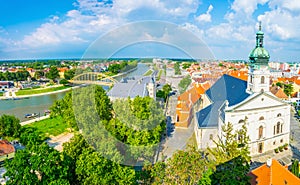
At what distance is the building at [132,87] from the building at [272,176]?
11.0 feet

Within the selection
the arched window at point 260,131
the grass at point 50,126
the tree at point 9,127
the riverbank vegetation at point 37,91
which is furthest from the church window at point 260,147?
the riverbank vegetation at point 37,91

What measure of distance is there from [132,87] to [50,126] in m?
10.5

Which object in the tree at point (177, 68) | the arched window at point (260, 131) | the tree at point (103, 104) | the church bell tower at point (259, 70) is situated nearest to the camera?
the tree at point (177, 68)

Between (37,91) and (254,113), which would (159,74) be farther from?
(37,91)

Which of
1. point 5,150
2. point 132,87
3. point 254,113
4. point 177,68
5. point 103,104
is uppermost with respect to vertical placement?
point 177,68

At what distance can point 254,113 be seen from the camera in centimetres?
970

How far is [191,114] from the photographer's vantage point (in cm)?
820

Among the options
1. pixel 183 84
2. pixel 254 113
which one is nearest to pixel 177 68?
pixel 183 84

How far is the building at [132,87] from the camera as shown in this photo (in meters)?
5.34

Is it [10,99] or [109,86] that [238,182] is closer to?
[109,86]

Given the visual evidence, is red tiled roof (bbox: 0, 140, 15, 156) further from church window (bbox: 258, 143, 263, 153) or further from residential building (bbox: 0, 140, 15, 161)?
church window (bbox: 258, 143, 263, 153)

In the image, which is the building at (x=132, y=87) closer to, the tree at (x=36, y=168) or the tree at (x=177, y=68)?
the tree at (x=177, y=68)

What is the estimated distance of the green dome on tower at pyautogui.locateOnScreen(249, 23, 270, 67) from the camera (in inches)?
392

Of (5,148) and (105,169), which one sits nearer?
(105,169)
